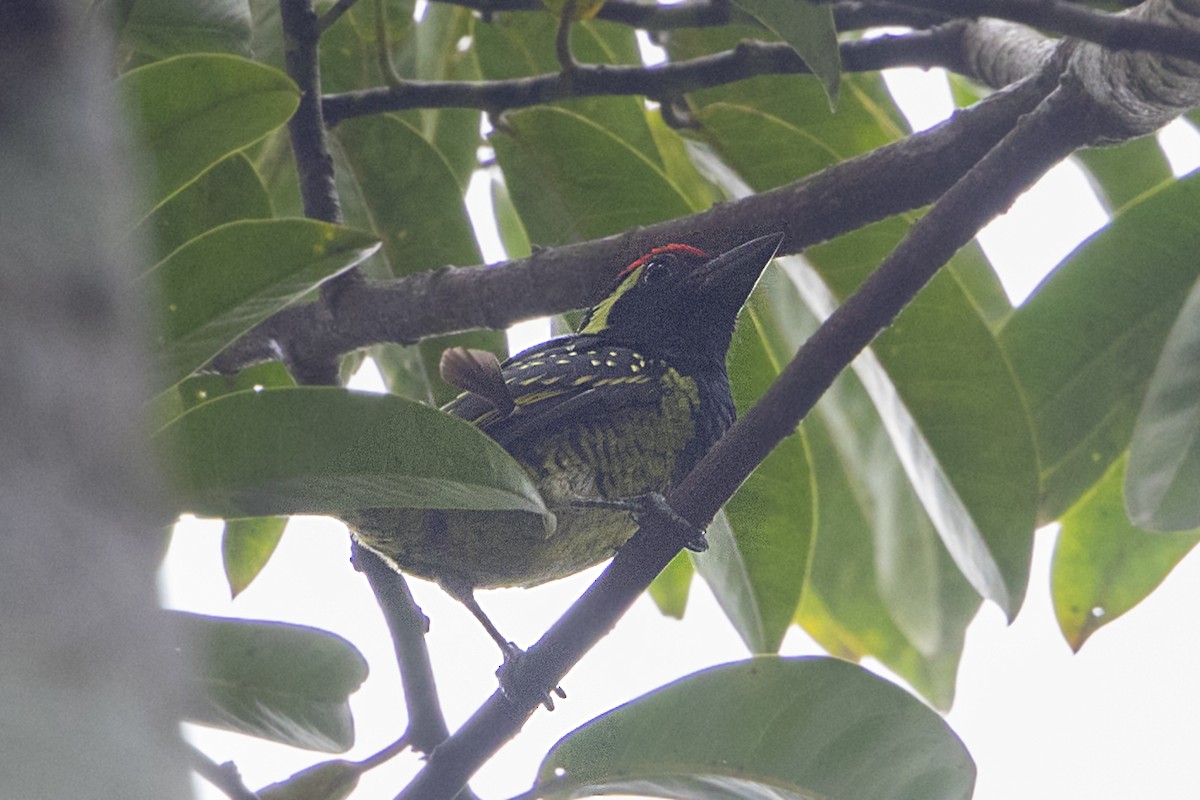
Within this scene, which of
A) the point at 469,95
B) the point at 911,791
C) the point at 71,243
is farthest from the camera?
the point at 469,95

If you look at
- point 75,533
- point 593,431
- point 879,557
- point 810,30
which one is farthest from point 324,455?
point 879,557

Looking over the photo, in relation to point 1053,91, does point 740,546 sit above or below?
below

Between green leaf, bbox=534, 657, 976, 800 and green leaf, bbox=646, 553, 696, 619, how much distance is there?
0.77 metres

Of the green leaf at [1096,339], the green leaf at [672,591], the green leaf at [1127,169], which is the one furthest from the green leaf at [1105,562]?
the green leaf at [672,591]

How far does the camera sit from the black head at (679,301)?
1781mm

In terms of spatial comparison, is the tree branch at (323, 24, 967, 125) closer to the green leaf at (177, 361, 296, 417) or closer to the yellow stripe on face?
the yellow stripe on face

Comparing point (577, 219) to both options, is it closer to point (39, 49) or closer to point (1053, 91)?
point (1053, 91)

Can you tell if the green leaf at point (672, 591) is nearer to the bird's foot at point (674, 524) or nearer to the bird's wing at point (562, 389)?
the bird's wing at point (562, 389)

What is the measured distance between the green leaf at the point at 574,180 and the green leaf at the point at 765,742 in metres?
0.83

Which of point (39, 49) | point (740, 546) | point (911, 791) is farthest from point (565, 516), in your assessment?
point (39, 49)

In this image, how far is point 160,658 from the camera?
62 cm

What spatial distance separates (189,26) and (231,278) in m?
0.65

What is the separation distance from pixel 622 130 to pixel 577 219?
0.97 ft

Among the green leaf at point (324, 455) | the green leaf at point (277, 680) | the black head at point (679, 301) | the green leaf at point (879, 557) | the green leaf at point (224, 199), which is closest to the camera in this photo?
the green leaf at point (324, 455)
